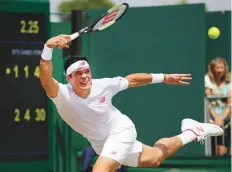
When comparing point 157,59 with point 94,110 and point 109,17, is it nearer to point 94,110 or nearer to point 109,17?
point 109,17

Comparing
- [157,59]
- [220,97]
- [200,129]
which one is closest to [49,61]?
[200,129]

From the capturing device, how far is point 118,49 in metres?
9.95

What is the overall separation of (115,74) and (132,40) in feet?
1.48

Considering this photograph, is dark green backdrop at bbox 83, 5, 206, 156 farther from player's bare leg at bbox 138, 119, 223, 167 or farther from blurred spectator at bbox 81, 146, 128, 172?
player's bare leg at bbox 138, 119, 223, 167

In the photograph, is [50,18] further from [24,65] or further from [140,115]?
[140,115]

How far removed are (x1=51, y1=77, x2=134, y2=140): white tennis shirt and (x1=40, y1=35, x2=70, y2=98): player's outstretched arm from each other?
14cm

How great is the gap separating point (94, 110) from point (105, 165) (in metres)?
0.50

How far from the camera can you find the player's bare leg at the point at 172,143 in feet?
25.0

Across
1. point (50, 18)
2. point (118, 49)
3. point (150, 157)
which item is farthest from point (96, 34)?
point (150, 157)

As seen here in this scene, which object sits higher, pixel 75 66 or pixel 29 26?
pixel 29 26

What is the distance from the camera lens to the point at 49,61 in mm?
6805

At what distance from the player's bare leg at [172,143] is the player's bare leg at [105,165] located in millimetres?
491

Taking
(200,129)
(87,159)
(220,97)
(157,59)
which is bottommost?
(87,159)

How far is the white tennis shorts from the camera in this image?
7.19m
